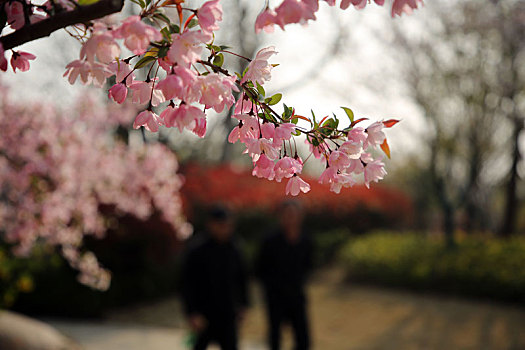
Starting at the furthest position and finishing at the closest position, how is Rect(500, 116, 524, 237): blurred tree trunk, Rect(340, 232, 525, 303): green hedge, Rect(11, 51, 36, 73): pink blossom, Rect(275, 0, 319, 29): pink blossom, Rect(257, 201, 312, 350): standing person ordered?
Rect(500, 116, 524, 237): blurred tree trunk, Rect(340, 232, 525, 303): green hedge, Rect(257, 201, 312, 350): standing person, Rect(11, 51, 36, 73): pink blossom, Rect(275, 0, 319, 29): pink blossom

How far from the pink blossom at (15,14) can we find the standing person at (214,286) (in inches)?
116

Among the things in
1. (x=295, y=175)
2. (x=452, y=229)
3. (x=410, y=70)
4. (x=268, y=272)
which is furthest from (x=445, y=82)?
(x=295, y=175)

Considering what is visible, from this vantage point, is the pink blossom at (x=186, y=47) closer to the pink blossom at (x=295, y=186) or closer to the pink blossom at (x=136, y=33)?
the pink blossom at (x=136, y=33)

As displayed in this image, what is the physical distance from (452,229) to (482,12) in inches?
171

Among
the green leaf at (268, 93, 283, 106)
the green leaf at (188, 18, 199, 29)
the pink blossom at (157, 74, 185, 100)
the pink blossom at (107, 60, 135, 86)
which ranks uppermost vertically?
the green leaf at (188, 18, 199, 29)

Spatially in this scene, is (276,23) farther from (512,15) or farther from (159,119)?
(512,15)

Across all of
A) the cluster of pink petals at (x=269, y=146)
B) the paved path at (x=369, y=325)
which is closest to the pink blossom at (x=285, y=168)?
the cluster of pink petals at (x=269, y=146)

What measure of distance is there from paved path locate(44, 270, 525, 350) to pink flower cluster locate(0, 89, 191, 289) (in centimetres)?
100

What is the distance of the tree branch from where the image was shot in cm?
95

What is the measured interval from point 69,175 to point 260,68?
14.6 ft

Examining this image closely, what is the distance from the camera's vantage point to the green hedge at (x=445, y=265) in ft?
27.3

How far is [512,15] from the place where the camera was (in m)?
9.45

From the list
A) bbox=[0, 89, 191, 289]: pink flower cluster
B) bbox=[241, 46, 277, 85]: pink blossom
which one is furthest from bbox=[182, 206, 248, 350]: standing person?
bbox=[241, 46, 277, 85]: pink blossom

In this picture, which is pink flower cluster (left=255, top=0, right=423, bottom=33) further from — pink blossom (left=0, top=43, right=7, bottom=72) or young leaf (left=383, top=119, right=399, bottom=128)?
pink blossom (left=0, top=43, right=7, bottom=72)
